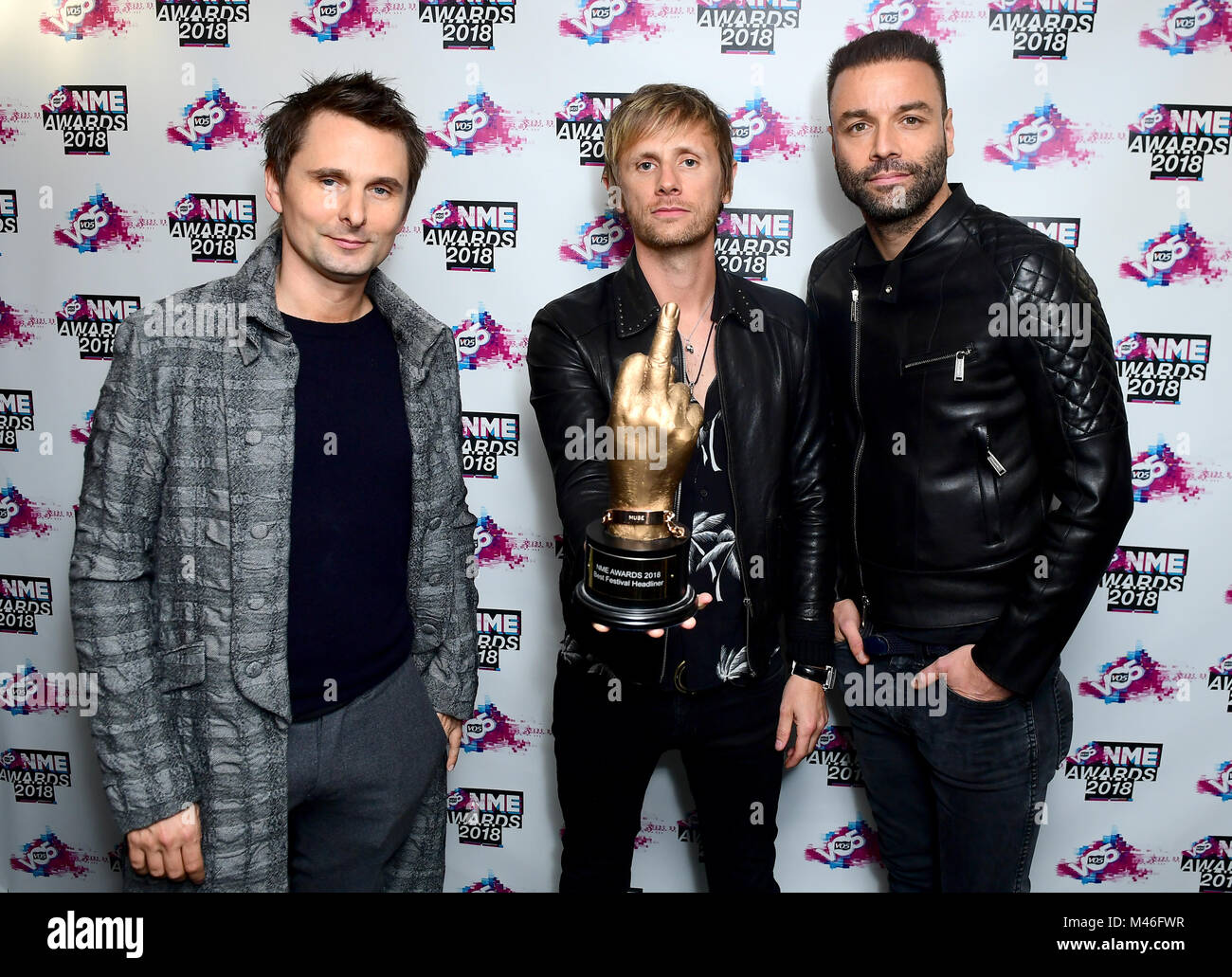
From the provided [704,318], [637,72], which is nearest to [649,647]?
[704,318]

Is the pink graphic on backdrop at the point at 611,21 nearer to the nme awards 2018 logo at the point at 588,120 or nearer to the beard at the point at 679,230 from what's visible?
the nme awards 2018 logo at the point at 588,120

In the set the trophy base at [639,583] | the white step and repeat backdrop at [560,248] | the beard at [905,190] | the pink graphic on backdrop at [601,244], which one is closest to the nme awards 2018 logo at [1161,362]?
the white step and repeat backdrop at [560,248]

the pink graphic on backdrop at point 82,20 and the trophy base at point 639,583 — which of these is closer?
the trophy base at point 639,583

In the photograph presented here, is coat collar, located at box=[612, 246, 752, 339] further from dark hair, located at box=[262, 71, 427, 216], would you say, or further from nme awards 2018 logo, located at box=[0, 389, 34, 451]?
nme awards 2018 logo, located at box=[0, 389, 34, 451]

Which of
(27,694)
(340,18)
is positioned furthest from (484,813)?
(340,18)

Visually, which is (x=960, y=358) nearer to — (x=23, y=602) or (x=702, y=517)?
Answer: (x=702, y=517)

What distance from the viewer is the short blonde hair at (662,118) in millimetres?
2107

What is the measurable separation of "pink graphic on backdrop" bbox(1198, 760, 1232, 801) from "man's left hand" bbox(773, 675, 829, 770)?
1476 mm

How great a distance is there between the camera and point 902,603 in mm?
2180

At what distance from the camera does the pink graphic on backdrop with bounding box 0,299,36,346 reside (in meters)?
2.92

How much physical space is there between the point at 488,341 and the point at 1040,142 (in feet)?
5.51

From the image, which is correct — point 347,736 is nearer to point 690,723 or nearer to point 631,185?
point 690,723

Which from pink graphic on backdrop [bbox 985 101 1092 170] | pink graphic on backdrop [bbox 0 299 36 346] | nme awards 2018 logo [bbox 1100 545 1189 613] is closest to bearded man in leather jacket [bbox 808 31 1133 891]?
pink graphic on backdrop [bbox 985 101 1092 170]
